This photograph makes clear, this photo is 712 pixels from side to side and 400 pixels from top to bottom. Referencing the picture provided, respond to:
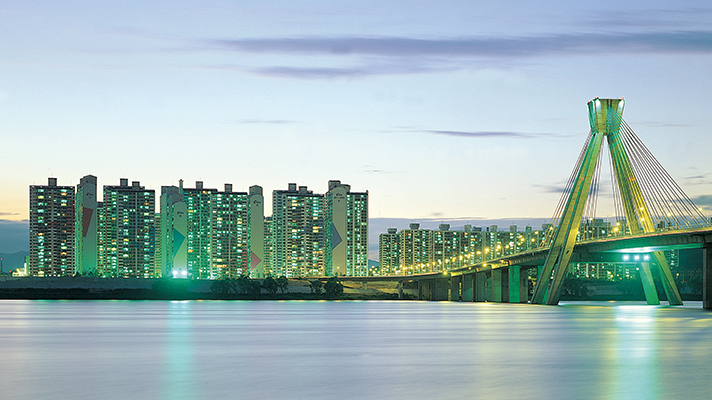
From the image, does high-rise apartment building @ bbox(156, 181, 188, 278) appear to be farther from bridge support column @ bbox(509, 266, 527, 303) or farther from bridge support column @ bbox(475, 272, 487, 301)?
bridge support column @ bbox(509, 266, 527, 303)

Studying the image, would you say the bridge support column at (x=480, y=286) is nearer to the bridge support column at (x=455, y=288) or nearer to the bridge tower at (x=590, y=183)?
the bridge support column at (x=455, y=288)

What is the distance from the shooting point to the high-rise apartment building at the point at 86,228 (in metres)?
189

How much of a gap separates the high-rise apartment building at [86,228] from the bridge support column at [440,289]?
80.5m

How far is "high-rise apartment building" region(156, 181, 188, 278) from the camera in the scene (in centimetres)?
18688

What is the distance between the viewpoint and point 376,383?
Result: 66.4 feet

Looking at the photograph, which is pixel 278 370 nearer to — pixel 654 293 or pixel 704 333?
pixel 704 333

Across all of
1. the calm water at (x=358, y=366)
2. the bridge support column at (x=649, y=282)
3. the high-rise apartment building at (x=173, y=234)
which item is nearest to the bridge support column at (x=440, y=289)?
the bridge support column at (x=649, y=282)

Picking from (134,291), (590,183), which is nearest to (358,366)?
(590,183)

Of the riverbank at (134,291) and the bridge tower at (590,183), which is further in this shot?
the riverbank at (134,291)

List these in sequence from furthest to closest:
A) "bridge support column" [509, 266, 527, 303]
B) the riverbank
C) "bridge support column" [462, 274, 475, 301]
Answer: the riverbank < "bridge support column" [462, 274, 475, 301] < "bridge support column" [509, 266, 527, 303]

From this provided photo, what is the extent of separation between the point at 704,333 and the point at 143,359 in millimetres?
29190

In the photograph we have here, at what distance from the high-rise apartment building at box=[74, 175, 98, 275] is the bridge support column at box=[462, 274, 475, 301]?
9226 cm

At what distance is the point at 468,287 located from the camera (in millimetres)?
136875

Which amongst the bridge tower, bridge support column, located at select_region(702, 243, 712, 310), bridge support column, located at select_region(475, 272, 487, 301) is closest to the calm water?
bridge support column, located at select_region(702, 243, 712, 310)
